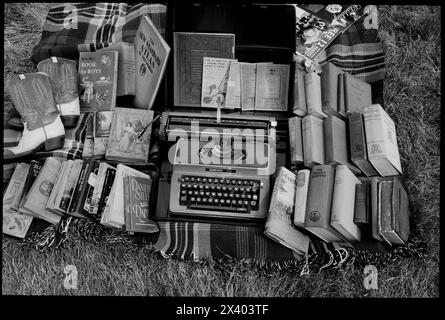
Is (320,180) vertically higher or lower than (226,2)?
lower

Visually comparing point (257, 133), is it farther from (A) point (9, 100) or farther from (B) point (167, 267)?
(A) point (9, 100)

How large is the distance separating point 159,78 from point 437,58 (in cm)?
169

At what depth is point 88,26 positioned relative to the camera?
152 inches

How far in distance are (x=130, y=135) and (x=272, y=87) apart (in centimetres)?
84

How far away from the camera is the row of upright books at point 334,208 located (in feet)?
9.37

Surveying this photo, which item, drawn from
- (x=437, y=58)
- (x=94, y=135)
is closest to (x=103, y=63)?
(x=94, y=135)

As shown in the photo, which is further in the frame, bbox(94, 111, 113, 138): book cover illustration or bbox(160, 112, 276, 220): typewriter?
bbox(94, 111, 113, 138): book cover illustration

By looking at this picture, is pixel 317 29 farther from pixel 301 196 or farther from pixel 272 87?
pixel 301 196

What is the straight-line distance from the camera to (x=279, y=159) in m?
3.16

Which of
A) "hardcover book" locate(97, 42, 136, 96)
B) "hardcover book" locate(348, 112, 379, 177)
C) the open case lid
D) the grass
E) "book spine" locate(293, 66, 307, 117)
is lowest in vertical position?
the grass

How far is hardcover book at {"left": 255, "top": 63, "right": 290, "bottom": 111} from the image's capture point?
327cm

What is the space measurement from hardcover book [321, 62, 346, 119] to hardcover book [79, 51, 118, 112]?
3.98 ft

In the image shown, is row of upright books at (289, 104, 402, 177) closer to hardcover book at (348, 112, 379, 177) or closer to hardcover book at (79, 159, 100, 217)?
hardcover book at (348, 112, 379, 177)

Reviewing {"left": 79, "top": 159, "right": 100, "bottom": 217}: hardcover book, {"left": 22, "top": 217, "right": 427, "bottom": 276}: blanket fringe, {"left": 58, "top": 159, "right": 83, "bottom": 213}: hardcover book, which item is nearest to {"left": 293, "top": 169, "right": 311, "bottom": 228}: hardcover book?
{"left": 22, "top": 217, "right": 427, "bottom": 276}: blanket fringe
